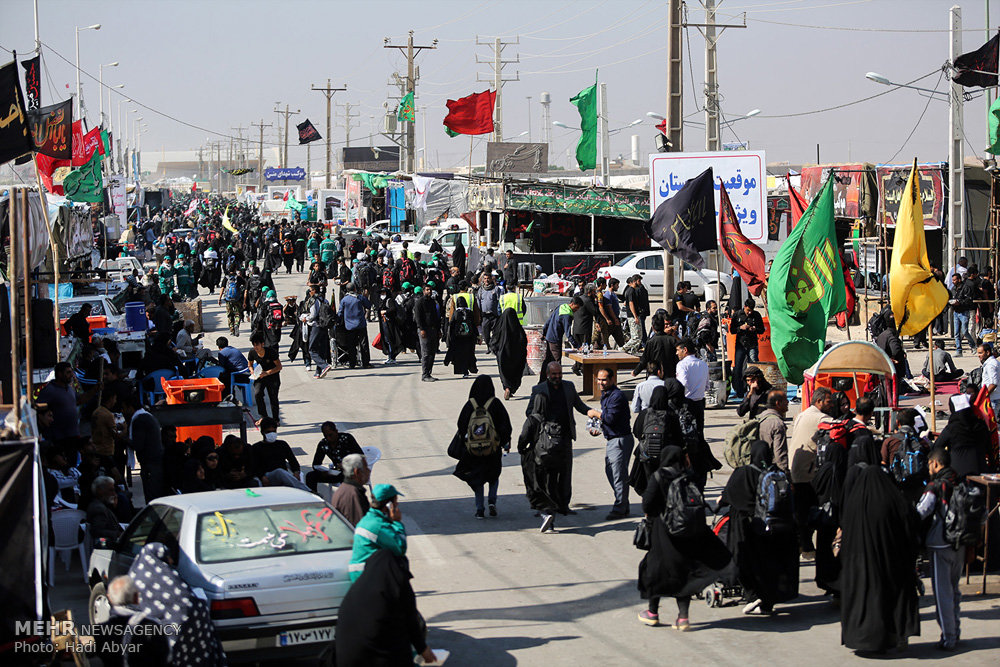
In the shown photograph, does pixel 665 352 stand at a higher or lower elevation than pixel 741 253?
lower

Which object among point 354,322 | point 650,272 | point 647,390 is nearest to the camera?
point 647,390

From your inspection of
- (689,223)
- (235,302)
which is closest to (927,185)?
(689,223)

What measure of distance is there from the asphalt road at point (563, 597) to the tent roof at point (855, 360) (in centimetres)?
183

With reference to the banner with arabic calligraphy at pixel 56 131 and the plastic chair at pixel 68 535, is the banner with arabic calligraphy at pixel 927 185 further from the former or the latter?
the plastic chair at pixel 68 535

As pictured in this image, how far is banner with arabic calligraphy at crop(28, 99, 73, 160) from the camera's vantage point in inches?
993

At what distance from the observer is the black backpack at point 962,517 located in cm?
810

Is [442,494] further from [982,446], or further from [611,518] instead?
[982,446]

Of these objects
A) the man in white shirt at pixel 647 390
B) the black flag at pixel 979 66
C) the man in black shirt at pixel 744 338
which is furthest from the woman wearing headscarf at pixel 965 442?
the black flag at pixel 979 66

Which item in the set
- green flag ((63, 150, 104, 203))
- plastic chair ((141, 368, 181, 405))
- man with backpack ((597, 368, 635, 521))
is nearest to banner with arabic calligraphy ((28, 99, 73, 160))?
green flag ((63, 150, 104, 203))

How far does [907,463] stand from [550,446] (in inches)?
131

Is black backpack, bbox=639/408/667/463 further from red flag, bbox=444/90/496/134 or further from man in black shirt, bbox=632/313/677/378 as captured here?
red flag, bbox=444/90/496/134

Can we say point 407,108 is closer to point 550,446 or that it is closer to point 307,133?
point 307,133

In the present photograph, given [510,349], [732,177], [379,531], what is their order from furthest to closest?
[732,177] < [510,349] < [379,531]

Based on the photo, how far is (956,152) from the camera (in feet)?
83.4
